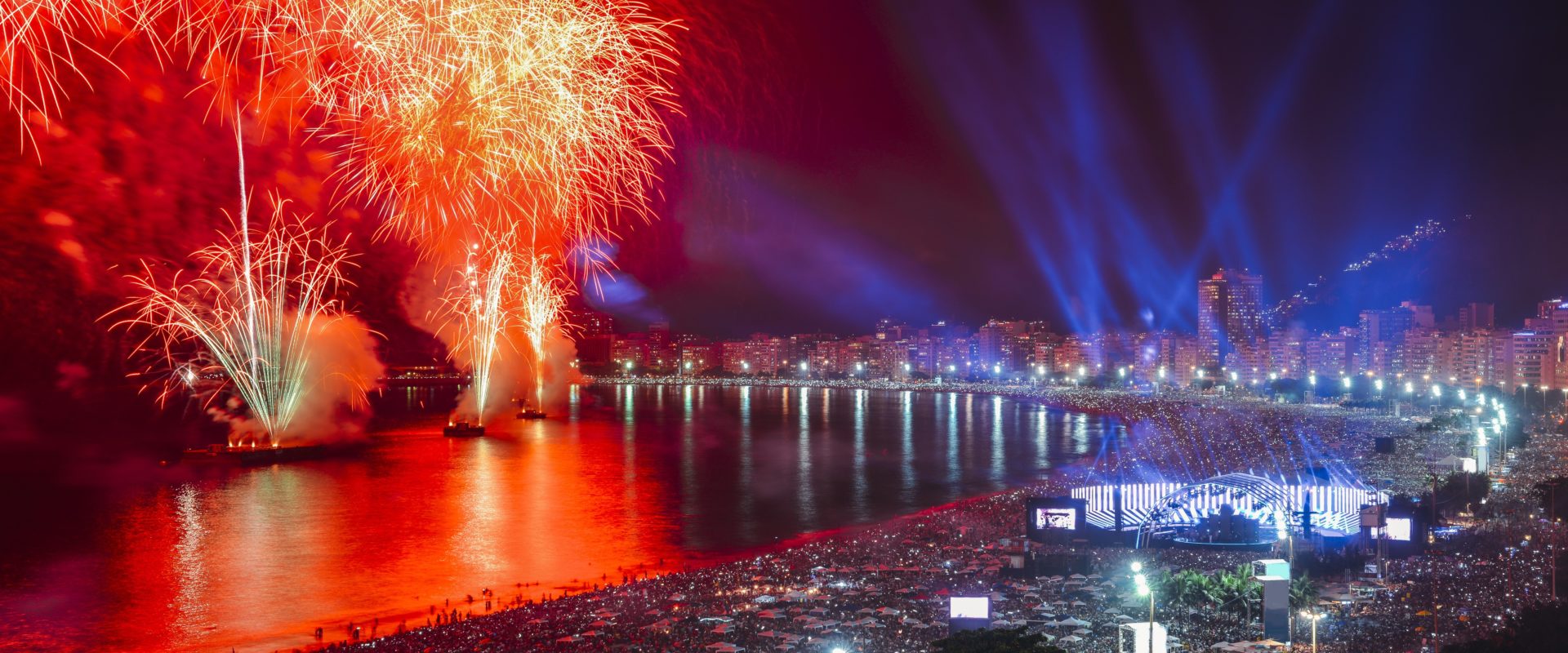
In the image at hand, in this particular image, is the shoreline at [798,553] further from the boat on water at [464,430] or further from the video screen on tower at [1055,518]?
the boat on water at [464,430]

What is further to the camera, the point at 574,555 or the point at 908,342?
the point at 908,342

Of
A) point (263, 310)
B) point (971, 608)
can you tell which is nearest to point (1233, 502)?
point (971, 608)

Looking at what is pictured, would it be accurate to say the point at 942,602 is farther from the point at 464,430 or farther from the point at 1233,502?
the point at 464,430

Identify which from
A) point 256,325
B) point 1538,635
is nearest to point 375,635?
point 1538,635

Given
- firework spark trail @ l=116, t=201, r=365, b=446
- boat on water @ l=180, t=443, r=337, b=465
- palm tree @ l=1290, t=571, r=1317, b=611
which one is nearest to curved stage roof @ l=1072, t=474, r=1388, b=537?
palm tree @ l=1290, t=571, r=1317, b=611

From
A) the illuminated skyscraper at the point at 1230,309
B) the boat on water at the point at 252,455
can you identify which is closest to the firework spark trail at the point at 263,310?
the boat on water at the point at 252,455

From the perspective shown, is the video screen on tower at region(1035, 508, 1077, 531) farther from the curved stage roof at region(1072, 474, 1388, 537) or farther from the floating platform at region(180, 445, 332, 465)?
the floating platform at region(180, 445, 332, 465)

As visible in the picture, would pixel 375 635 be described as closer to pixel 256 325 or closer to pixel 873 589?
pixel 873 589
